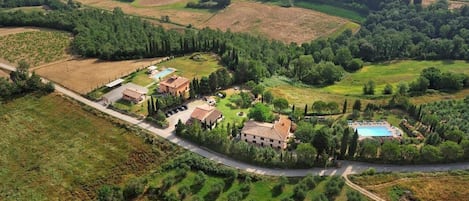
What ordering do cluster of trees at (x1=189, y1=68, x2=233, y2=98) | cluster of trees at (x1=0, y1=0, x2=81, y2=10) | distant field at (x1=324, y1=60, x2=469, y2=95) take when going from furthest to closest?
cluster of trees at (x1=0, y1=0, x2=81, y2=10), distant field at (x1=324, y1=60, x2=469, y2=95), cluster of trees at (x1=189, y1=68, x2=233, y2=98)

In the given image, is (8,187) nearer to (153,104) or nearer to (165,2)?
(153,104)

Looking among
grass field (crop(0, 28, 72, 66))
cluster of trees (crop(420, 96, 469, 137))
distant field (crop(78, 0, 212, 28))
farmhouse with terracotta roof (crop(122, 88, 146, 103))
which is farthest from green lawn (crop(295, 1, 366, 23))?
farmhouse with terracotta roof (crop(122, 88, 146, 103))

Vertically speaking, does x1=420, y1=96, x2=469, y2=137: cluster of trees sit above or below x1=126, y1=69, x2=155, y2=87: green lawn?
below

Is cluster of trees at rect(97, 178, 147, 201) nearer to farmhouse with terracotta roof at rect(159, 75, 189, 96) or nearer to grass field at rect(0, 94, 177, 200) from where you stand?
grass field at rect(0, 94, 177, 200)

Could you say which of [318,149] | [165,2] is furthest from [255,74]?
[165,2]

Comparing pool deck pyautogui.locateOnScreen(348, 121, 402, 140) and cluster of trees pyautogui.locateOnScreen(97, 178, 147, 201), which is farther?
pool deck pyautogui.locateOnScreen(348, 121, 402, 140)

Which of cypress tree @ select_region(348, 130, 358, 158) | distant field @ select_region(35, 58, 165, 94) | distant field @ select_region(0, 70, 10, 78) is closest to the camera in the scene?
cypress tree @ select_region(348, 130, 358, 158)

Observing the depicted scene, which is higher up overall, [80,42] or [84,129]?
[80,42]

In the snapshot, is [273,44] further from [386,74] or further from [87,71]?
[87,71]
